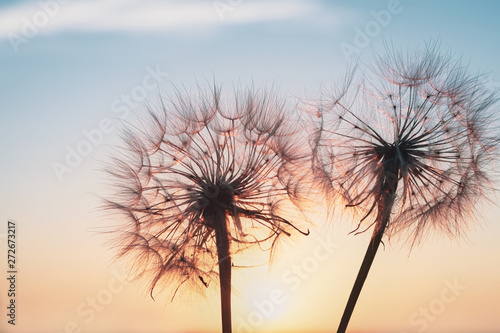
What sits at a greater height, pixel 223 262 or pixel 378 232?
pixel 223 262

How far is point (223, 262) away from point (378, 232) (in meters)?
3.15

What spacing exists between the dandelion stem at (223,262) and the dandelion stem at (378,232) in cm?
225

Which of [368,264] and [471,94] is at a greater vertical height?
[471,94]

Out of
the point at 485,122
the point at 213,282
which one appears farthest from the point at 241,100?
the point at 485,122

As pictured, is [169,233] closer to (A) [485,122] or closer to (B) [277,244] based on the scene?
(B) [277,244]

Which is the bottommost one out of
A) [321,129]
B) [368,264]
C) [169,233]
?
[368,264]

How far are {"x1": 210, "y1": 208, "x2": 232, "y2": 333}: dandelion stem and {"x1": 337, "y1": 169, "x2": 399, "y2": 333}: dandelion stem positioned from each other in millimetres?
2250

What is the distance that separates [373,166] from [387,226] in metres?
1.21

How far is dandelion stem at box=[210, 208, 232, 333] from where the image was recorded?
17625 millimetres

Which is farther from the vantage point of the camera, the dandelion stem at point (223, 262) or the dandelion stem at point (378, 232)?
the dandelion stem at point (223, 262)

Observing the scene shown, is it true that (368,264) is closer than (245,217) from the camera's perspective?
Yes

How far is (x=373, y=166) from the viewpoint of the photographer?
56.6ft

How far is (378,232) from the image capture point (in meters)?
16.8

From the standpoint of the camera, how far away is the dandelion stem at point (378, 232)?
16828 mm
